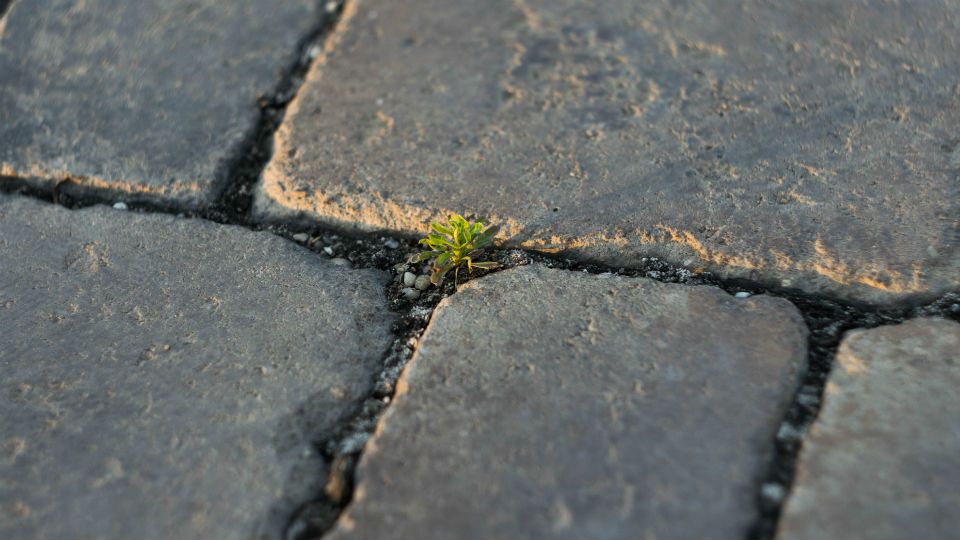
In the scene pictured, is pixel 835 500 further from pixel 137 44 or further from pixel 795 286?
pixel 137 44

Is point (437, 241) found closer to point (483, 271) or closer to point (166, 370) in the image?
point (483, 271)

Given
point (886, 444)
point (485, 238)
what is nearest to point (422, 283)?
point (485, 238)

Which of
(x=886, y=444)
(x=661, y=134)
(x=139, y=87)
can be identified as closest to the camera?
(x=886, y=444)

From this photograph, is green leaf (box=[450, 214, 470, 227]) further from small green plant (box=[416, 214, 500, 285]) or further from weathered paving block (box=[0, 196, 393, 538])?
weathered paving block (box=[0, 196, 393, 538])

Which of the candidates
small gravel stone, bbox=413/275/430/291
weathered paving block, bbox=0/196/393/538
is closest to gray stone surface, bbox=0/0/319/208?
weathered paving block, bbox=0/196/393/538

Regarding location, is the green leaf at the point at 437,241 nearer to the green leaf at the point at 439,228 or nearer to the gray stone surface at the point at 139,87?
the green leaf at the point at 439,228

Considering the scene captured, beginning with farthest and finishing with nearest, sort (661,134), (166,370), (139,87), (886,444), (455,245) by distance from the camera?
(139,87) → (661,134) → (455,245) → (166,370) → (886,444)
